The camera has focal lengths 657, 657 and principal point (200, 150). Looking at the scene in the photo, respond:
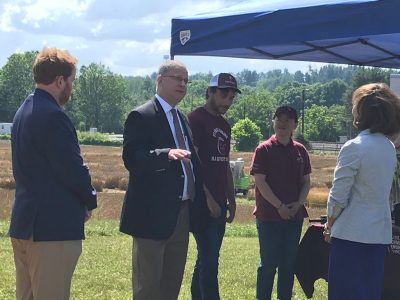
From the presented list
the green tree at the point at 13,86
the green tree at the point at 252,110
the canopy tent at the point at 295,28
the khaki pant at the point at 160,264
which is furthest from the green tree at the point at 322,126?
the khaki pant at the point at 160,264

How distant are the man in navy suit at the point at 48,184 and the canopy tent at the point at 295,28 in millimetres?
1696

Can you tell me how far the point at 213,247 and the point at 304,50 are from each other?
7.78 feet

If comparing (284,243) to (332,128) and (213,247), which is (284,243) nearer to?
(213,247)

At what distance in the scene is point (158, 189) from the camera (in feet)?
14.6

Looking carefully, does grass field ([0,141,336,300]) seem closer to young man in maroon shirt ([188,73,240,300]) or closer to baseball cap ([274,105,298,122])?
young man in maroon shirt ([188,73,240,300])

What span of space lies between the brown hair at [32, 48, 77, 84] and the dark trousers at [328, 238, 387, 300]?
6.25ft

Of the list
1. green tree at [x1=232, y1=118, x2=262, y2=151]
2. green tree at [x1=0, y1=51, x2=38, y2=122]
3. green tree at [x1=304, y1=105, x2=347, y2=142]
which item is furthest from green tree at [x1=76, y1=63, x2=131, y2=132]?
green tree at [x1=232, y1=118, x2=262, y2=151]

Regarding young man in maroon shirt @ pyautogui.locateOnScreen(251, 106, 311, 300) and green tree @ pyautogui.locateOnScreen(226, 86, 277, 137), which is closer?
young man in maroon shirt @ pyautogui.locateOnScreen(251, 106, 311, 300)

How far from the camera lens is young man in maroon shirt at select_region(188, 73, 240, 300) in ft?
17.7

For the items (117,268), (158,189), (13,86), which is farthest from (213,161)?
(13,86)

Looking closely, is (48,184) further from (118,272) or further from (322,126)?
(322,126)

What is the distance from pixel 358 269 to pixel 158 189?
1405 mm

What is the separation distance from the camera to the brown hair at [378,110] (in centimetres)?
389

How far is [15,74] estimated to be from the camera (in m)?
120
